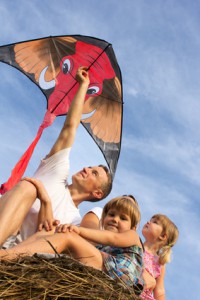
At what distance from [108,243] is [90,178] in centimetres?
132

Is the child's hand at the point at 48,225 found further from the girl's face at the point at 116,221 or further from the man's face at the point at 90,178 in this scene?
the man's face at the point at 90,178

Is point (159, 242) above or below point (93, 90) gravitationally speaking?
below

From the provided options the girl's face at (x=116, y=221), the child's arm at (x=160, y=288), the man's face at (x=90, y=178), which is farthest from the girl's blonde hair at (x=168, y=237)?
the girl's face at (x=116, y=221)

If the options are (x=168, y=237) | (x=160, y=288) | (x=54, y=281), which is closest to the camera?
(x=54, y=281)

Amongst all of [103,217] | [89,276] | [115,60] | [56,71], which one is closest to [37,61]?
[56,71]

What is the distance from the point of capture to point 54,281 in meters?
2.58

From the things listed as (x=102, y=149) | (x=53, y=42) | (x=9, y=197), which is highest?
(x=53, y=42)

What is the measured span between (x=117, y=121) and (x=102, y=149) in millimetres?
481

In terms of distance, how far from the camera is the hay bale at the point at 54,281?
8.05 feet

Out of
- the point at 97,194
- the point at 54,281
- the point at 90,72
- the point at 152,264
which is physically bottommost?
the point at 54,281

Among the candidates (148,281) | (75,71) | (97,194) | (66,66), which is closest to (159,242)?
(148,281)

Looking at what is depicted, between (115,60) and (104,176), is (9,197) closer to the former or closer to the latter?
(104,176)

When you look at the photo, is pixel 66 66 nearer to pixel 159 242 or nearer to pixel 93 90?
pixel 93 90

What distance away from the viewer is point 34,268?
2.69m
